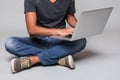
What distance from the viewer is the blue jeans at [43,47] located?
2816 millimetres

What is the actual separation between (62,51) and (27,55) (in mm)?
280

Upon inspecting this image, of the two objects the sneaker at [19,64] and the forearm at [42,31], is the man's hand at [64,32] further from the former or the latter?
the sneaker at [19,64]

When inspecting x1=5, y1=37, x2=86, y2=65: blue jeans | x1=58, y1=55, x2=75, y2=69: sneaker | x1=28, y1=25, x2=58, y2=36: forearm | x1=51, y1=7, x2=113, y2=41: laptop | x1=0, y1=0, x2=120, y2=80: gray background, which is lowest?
x1=0, y1=0, x2=120, y2=80: gray background

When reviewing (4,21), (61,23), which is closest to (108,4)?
(4,21)

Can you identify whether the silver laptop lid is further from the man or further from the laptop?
the man

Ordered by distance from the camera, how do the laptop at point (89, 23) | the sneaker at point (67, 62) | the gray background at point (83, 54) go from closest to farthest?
the laptop at point (89, 23) → the gray background at point (83, 54) → the sneaker at point (67, 62)

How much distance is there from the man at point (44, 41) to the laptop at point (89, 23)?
0.33 ft

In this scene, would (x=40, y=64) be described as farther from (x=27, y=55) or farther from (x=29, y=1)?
(x=29, y=1)

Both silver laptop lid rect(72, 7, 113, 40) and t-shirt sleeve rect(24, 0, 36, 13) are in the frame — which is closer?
silver laptop lid rect(72, 7, 113, 40)

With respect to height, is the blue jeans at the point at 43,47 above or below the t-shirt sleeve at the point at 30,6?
below

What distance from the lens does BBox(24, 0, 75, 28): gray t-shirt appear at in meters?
2.79

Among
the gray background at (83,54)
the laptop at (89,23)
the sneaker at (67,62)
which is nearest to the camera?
the laptop at (89,23)

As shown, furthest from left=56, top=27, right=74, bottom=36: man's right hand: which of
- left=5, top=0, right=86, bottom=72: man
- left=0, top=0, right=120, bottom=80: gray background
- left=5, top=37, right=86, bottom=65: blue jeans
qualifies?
left=0, top=0, right=120, bottom=80: gray background

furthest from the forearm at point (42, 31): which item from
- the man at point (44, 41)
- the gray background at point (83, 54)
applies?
the gray background at point (83, 54)
